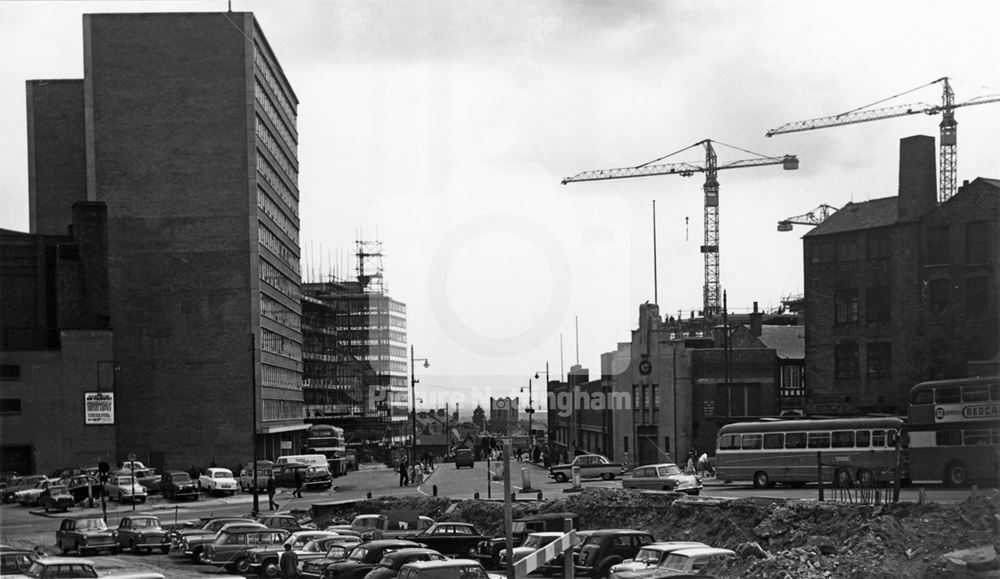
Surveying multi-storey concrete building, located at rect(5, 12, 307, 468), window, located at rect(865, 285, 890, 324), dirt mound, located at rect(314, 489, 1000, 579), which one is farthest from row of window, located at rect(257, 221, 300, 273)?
dirt mound, located at rect(314, 489, 1000, 579)

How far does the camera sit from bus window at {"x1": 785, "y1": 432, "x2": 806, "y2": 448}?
4925 cm

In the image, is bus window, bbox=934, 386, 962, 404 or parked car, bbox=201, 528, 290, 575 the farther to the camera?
bus window, bbox=934, 386, 962, 404

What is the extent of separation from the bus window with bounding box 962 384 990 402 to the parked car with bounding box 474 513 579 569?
1635 cm

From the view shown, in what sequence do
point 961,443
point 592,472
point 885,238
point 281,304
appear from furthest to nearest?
point 281,304, point 885,238, point 592,472, point 961,443

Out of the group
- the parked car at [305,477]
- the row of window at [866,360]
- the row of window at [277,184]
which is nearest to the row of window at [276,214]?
the row of window at [277,184]

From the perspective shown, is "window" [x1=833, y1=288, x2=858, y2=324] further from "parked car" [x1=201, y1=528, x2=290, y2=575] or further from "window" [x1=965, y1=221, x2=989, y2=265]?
"parked car" [x1=201, y1=528, x2=290, y2=575]

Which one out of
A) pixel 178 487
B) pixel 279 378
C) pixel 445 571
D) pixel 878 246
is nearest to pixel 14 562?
pixel 445 571

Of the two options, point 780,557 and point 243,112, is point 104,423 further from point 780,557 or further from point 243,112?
point 780,557

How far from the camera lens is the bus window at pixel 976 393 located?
41.6 m

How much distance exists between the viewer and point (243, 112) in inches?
3684

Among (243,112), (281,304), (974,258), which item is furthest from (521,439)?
(974,258)

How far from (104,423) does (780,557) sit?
2519 inches

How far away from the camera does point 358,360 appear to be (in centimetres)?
16375

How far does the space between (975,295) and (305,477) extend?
40606 mm
